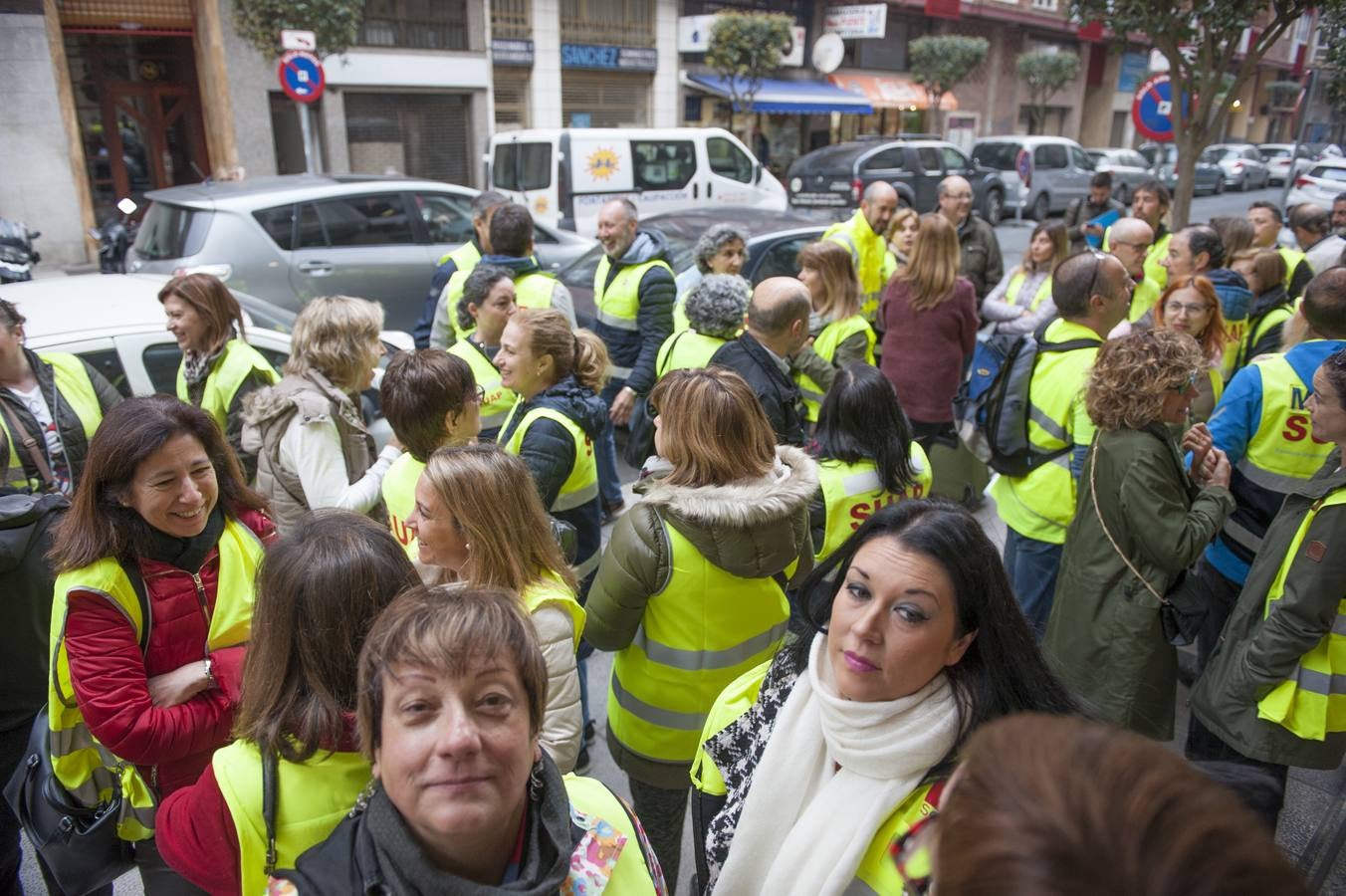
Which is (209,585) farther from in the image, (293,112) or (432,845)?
(293,112)

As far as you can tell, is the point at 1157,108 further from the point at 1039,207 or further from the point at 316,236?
the point at 1039,207

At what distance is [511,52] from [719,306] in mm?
18065

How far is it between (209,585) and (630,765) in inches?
48.6

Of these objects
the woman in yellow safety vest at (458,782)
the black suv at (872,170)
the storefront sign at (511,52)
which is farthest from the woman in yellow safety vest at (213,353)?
the storefront sign at (511,52)

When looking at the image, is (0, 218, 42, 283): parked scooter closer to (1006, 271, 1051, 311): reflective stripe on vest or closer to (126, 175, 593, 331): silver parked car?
(126, 175, 593, 331): silver parked car

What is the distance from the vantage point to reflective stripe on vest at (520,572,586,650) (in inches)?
81.8

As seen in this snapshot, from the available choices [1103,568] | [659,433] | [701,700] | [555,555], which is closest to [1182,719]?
[1103,568]

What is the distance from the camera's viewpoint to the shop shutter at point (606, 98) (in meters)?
21.2

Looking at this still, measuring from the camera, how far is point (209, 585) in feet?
7.14

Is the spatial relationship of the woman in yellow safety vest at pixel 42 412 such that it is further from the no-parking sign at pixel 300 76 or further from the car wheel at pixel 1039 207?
the car wheel at pixel 1039 207

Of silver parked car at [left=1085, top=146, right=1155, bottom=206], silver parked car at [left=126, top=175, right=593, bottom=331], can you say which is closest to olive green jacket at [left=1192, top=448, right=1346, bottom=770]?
→ silver parked car at [left=126, top=175, right=593, bottom=331]

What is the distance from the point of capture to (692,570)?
2340 mm

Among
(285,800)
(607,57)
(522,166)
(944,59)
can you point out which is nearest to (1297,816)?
(285,800)

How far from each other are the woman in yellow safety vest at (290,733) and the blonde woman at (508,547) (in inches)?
16.5
